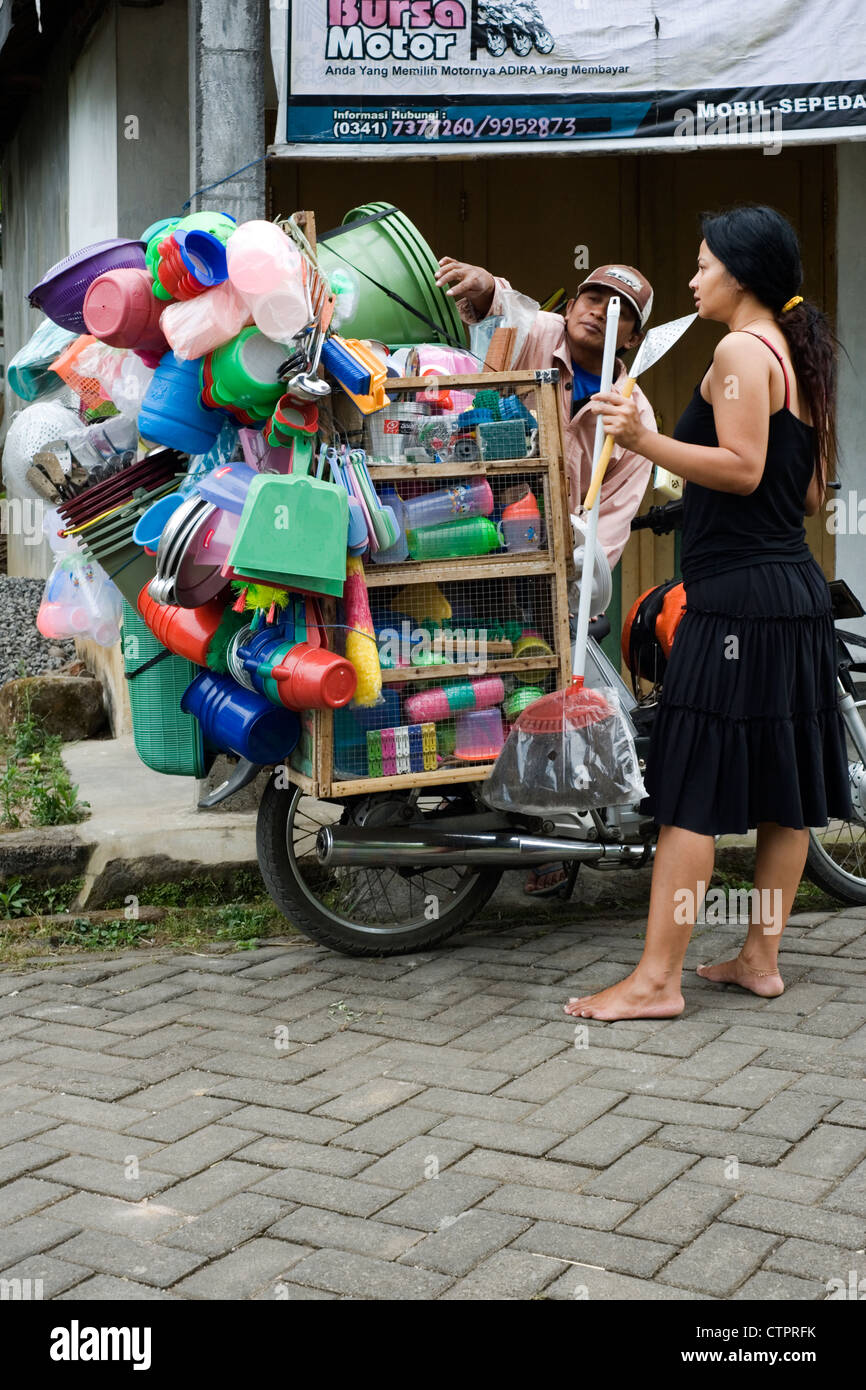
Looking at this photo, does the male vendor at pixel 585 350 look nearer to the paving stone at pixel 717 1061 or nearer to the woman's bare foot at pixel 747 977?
the woman's bare foot at pixel 747 977

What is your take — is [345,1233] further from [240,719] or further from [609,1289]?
[240,719]

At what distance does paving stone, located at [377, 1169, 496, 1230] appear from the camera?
2.83m

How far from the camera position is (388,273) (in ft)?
13.9

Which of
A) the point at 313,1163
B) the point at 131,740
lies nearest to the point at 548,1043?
the point at 313,1163

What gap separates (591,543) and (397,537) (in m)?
0.51

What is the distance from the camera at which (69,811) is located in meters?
5.34

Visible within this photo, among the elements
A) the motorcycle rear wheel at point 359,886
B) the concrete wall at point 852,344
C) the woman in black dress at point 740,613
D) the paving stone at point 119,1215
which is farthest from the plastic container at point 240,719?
the concrete wall at point 852,344

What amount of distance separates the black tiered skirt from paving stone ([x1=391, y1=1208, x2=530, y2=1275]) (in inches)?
51.3

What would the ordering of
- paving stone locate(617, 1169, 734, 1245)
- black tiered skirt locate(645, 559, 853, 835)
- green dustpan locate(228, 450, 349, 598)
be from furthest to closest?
black tiered skirt locate(645, 559, 853, 835), green dustpan locate(228, 450, 349, 598), paving stone locate(617, 1169, 734, 1245)

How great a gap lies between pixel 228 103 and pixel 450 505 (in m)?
2.03

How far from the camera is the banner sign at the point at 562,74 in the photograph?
5211 mm

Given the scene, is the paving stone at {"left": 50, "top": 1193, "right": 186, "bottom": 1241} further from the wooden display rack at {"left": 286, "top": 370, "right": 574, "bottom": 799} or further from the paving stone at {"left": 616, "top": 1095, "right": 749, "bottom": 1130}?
the wooden display rack at {"left": 286, "top": 370, "right": 574, "bottom": 799}

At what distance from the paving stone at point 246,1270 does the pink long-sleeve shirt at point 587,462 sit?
89.3 inches

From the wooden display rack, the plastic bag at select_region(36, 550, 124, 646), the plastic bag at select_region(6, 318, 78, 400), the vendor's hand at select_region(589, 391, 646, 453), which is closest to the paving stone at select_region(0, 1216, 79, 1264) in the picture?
the wooden display rack
